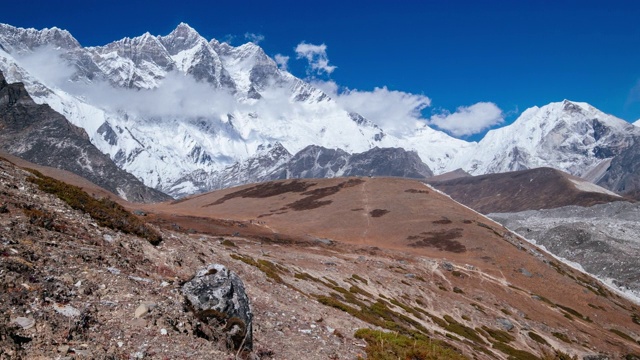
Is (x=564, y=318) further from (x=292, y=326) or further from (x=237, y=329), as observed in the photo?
(x=237, y=329)

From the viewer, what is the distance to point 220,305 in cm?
1767

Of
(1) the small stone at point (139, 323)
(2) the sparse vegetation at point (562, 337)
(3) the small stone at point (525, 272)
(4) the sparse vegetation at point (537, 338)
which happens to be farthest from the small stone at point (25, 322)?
(3) the small stone at point (525, 272)

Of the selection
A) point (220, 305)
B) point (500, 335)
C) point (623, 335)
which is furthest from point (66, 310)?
point (623, 335)

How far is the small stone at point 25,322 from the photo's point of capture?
1229cm

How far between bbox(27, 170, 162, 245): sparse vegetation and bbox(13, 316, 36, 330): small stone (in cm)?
1041

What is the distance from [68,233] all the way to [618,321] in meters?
92.4

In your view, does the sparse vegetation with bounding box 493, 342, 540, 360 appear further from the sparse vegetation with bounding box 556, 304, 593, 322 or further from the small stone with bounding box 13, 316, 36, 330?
the small stone with bounding box 13, 316, 36, 330

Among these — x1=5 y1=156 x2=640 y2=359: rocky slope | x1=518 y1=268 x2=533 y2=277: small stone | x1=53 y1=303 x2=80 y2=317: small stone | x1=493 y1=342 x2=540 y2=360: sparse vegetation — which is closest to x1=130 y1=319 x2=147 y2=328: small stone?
x1=5 y1=156 x2=640 y2=359: rocky slope

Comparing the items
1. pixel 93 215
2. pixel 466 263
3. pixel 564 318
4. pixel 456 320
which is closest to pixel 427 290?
pixel 456 320

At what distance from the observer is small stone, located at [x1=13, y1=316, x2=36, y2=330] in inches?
484

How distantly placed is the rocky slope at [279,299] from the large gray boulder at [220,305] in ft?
1.92

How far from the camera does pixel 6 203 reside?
62.1 ft

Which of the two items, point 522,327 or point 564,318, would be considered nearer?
point 522,327

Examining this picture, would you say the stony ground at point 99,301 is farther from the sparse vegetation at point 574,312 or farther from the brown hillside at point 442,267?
the sparse vegetation at point 574,312
